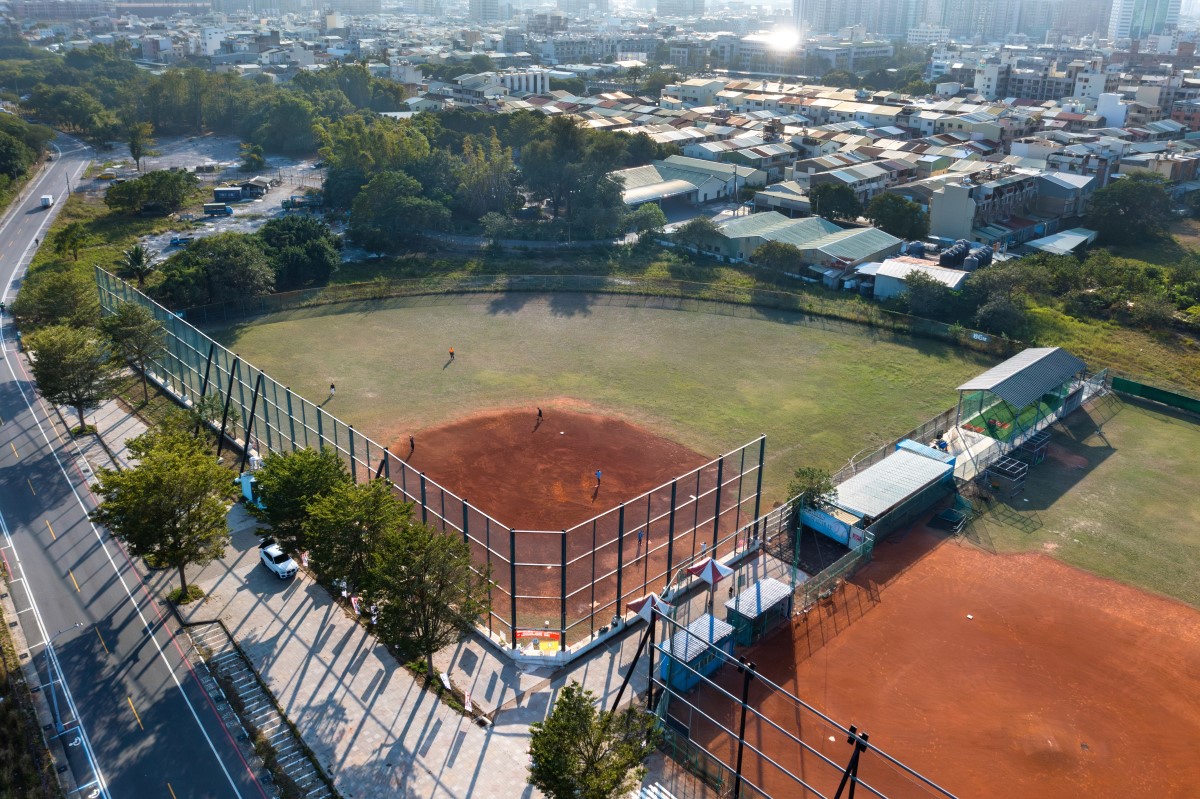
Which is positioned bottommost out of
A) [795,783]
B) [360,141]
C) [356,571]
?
[795,783]

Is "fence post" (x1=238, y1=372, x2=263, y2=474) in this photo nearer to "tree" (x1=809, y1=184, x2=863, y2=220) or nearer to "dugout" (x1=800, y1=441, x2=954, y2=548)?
"dugout" (x1=800, y1=441, x2=954, y2=548)

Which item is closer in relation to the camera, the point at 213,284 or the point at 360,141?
the point at 213,284

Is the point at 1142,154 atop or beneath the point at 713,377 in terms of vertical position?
atop

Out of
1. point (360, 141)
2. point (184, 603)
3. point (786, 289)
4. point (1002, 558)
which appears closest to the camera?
point (184, 603)

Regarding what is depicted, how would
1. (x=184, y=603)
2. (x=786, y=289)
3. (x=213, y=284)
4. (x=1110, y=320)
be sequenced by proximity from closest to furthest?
(x=184, y=603), (x=213, y=284), (x=1110, y=320), (x=786, y=289)

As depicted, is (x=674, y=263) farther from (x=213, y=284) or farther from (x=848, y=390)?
(x=213, y=284)

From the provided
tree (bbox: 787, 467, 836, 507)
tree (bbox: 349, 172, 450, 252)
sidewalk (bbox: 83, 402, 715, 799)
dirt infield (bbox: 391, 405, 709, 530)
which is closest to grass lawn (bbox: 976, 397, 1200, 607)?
tree (bbox: 787, 467, 836, 507)

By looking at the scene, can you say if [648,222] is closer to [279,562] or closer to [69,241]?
[69,241]

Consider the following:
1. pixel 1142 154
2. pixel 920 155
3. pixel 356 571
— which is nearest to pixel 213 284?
pixel 356 571
